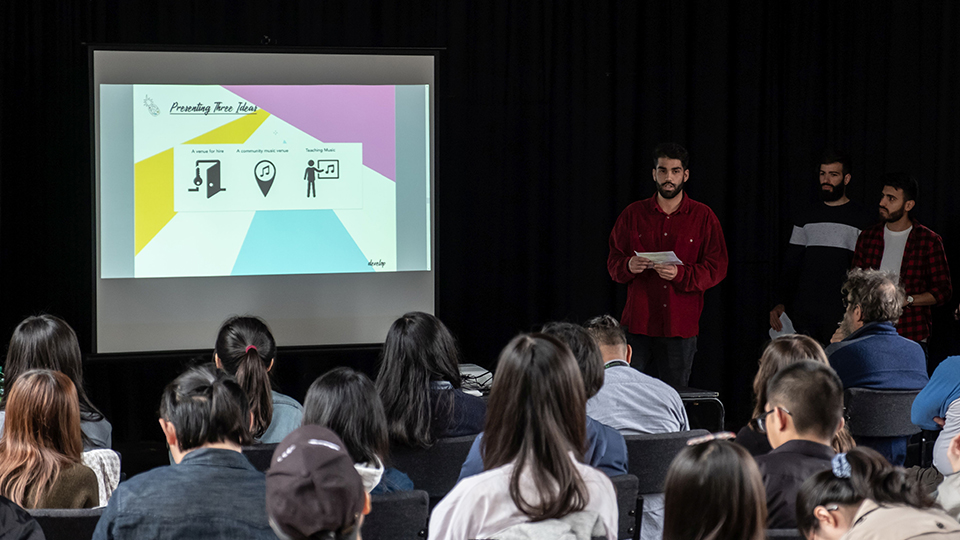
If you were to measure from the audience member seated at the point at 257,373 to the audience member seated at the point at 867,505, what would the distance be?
5.38 feet

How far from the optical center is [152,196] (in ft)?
14.8

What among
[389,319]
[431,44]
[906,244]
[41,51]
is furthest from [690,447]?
[41,51]

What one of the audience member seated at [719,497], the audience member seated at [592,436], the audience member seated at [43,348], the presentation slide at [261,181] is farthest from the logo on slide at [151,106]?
the audience member seated at [719,497]

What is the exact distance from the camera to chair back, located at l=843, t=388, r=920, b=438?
121 inches

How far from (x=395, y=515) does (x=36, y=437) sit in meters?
0.92

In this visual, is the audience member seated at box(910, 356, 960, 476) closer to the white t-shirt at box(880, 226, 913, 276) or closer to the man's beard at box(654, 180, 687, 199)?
the man's beard at box(654, 180, 687, 199)

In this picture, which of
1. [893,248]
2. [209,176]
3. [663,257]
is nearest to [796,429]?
[663,257]

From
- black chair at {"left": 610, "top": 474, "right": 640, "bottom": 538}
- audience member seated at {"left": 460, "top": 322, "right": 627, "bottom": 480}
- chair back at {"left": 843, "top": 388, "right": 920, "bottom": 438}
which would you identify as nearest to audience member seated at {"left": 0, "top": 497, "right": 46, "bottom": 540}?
audience member seated at {"left": 460, "top": 322, "right": 627, "bottom": 480}

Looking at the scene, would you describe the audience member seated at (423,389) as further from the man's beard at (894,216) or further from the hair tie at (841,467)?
the man's beard at (894,216)

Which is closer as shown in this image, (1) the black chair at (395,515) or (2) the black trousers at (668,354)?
(1) the black chair at (395,515)

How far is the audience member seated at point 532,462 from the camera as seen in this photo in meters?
1.50

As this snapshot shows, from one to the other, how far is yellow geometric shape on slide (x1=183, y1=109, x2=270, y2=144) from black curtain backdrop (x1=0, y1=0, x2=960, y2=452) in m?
0.70

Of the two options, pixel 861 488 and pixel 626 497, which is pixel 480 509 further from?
pixel 626 497

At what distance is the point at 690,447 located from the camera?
1493mm
